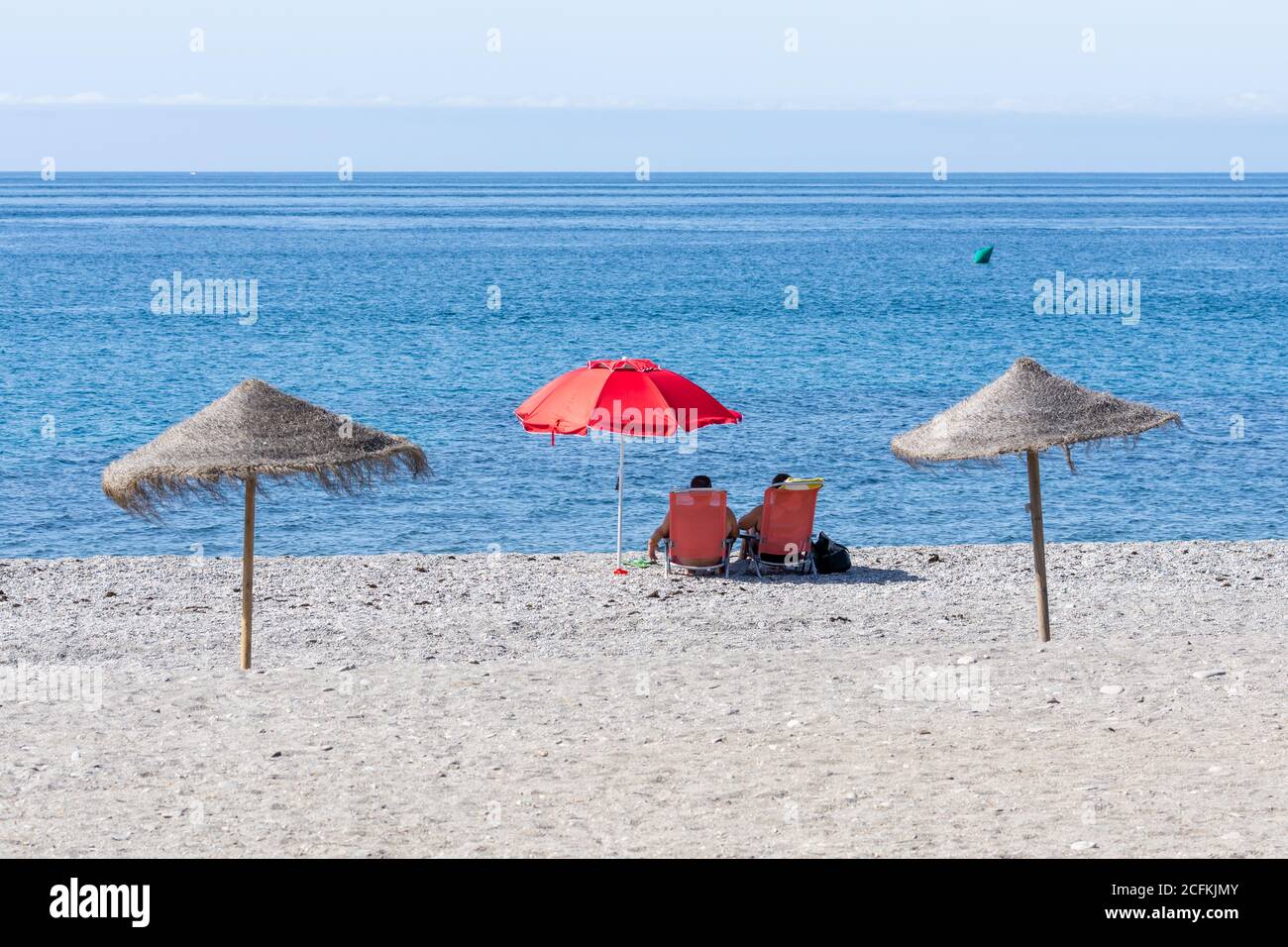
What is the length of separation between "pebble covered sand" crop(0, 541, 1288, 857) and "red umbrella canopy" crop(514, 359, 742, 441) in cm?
156

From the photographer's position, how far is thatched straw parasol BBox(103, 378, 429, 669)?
31.3ft

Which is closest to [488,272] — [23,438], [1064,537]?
[23,438]

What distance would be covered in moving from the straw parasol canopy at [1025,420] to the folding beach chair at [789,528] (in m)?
2.55

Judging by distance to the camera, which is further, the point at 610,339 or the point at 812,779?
the point at 610,339

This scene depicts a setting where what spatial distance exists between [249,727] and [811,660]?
4.04m

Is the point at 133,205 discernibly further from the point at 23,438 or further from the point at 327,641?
the point at 327,641

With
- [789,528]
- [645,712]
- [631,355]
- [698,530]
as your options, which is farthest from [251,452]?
[631,355]

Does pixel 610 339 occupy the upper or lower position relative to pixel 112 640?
upper

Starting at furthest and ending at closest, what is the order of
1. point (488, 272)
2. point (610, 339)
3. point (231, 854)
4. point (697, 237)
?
point (697, 237) → point (488, 272) → point (610, 339) → point (231, 854)
